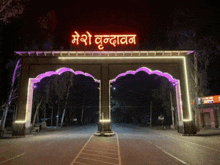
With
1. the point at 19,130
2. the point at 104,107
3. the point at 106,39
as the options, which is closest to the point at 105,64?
the point at 106,39

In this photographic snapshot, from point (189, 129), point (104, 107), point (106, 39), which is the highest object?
point (106, 39)

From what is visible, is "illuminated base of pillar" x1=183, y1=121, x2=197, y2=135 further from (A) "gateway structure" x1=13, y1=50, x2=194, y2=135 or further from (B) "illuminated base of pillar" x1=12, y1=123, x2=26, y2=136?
(B) "illuminated base of pillar" x1=12, y1=123, x2=26, y2=136

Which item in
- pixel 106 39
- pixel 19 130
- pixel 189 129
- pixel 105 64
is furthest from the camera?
pixel 106 39

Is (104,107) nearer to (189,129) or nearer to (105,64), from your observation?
(105,64)

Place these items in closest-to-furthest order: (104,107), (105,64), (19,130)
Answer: (19,130), (104,107), (105,64)

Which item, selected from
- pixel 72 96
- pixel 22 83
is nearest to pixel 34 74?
pixel 22 83

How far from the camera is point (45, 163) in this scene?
7.01 metres

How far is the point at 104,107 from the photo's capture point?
18.0 meters

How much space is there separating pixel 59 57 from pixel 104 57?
471 centimetres

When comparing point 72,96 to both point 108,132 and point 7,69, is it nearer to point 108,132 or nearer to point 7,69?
point 7,69

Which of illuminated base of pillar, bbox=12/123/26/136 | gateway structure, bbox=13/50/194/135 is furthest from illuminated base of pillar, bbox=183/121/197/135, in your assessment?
illuminated base of pillar, bbox=12/123/26/136

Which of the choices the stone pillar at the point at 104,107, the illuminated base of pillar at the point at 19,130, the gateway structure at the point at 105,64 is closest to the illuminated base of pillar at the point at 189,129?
the gateway structure at the point at 105,64

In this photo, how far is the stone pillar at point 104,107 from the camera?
57.7 feet

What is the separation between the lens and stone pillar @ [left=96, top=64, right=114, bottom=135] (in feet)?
57.7
